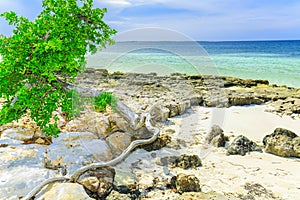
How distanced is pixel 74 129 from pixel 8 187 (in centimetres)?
225

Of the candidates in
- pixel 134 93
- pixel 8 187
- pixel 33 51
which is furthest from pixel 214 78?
pixel 8 187

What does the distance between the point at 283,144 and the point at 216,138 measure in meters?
1.40

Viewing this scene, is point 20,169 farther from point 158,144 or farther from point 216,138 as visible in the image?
point 216,138

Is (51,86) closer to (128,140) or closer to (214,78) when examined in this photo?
(128,140)

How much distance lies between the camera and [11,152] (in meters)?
5.02

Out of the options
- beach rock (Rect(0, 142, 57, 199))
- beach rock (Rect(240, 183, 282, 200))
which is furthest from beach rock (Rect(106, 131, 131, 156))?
beach rock (Rect(240, 183, 282, 200))

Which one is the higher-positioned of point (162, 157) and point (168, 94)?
point (168, 94)

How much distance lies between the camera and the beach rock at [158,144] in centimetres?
595

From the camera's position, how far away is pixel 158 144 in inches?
237

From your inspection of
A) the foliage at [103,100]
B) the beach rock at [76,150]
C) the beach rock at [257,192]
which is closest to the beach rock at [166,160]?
the beach rock at [76,150]

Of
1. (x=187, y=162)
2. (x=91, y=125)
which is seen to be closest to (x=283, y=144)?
(x=187, y=162)

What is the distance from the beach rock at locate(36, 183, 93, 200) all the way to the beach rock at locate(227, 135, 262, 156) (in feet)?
11.0

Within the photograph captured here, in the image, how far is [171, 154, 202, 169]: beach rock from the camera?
518 cm

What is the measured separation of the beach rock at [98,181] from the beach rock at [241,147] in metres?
2.65
